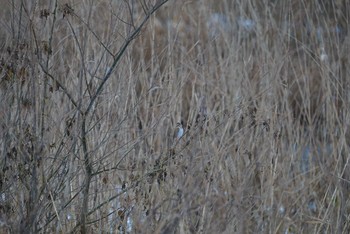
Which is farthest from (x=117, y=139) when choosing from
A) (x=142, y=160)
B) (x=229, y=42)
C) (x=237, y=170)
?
(x=229, y=42)

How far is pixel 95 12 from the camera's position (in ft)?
13.9

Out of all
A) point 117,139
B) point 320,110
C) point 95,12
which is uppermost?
point 95,12

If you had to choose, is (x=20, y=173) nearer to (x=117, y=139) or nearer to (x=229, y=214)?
(x=117, y=139)

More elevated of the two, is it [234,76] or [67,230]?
[234,76]

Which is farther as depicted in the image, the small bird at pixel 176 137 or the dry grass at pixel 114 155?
the small bird at pixel 176 137

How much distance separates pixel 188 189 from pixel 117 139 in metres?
0.81

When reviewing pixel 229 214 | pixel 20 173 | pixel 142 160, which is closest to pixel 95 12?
pixel 142 160

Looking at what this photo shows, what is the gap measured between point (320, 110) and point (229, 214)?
2199 millimetres

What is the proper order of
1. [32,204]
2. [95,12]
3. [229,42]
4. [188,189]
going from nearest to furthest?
[188,189]
[32,204]
[95,12]
[229,42]

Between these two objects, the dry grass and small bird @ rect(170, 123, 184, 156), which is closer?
the dry grass

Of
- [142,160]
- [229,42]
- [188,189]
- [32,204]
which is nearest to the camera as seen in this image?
[188,189]

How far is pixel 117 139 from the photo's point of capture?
333 cm

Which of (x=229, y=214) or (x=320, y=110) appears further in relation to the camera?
(x=320, y=110)

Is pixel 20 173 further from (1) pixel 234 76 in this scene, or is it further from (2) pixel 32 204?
(1) pixel 234 76
